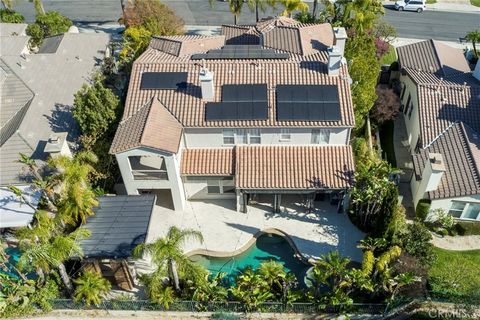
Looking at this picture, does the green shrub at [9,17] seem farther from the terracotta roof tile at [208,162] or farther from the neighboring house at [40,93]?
the terracotta roof tile at [208,162]

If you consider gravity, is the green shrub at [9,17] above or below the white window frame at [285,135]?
above

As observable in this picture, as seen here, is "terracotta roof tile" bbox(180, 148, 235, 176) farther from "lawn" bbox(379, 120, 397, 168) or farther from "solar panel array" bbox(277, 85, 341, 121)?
"lawn" bbox(379, 120, 397, 168)

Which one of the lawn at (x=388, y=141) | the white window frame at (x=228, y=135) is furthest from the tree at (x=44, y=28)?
the lawn at (x=388, y=141)

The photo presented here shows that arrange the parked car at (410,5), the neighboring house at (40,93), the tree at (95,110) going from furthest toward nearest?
the parked car at (410,5) → the tree at (95,110) → the neighboring house at (40,93)

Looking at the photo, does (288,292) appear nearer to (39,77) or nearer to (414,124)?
(414,124)

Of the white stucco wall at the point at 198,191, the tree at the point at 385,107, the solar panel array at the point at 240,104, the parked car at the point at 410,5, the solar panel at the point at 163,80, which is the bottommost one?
the white stucco wall at the point at 198,191

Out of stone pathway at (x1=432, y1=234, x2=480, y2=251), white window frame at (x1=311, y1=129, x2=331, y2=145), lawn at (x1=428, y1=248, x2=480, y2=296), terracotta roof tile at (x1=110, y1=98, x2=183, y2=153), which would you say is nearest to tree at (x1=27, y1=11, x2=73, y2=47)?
terracotta roof tile at (x1=110, y1=98, x2=183, y2=153)
